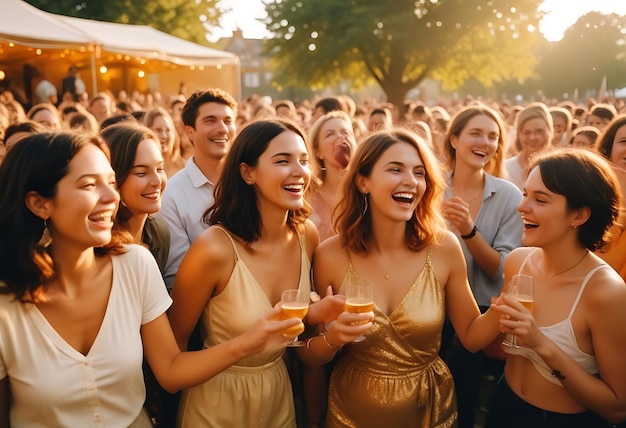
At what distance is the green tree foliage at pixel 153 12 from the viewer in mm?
26641

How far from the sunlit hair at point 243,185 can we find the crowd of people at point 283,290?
12 millimetres

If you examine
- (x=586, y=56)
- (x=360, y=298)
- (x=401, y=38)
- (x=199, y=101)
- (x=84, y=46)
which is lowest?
(x=360, y=298)

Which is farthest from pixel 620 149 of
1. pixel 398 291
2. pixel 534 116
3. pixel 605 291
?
pixel 398 291

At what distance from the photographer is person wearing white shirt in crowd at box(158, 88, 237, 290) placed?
3.79 metres

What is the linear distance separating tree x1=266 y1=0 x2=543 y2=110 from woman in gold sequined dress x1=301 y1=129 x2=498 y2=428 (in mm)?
22981

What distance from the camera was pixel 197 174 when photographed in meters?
4.17

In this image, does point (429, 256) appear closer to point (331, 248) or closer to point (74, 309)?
point (331, 248)

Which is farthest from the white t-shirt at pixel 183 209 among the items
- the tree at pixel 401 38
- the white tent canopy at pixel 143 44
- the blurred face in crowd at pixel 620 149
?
the tree at pixel 401 38

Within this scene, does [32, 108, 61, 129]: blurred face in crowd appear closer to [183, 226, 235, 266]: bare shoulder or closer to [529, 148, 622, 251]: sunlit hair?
[183, 226, 235, 266]: bare shoulder

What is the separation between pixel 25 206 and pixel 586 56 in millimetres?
49900

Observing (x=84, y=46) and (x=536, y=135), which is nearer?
(x=536, y=135)

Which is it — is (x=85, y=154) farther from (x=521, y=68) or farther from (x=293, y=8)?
(x=521, y=68)

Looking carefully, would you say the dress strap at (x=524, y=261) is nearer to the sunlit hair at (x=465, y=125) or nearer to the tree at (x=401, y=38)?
the sunlit hair at (x=465, y=125)

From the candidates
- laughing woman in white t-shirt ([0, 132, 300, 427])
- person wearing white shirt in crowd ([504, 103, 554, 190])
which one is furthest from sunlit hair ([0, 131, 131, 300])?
person wearing white shirt in crowd ([504, 103, 554, 190])
